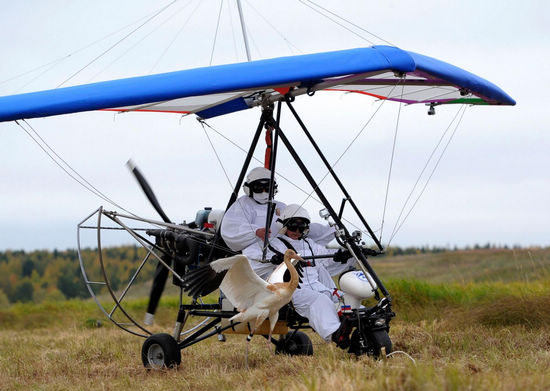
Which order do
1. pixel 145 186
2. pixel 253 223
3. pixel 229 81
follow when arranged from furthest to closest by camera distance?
pixel 145 186 → pixel 253 223 → pixel 229 81

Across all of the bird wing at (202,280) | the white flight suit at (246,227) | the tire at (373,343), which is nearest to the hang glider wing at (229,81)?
the white flight suit at (246,227)

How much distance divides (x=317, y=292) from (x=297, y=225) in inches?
34.3

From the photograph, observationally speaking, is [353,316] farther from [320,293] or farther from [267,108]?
[267,108]

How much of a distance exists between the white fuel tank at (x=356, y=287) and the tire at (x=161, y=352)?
6.46 feet

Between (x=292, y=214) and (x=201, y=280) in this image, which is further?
(x=292, y=214)

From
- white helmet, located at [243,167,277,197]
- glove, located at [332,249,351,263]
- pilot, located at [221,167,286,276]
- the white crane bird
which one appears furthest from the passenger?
white helmet, located at [243,167,277,197]

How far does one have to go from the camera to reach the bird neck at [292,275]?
274 inches

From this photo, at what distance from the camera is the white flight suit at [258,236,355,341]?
709 centimetres

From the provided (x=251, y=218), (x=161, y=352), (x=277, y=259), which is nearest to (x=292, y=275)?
(x=277, y=259)

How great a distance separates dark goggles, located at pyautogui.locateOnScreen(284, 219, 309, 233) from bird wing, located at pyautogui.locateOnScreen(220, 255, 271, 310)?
3.19ft

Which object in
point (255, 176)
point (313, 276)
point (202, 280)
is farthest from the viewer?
point (255, 176)

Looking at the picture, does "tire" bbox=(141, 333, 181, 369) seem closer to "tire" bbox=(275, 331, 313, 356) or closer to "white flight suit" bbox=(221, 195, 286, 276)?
"white flight suit" bbox=(221, 195, 286, 276)

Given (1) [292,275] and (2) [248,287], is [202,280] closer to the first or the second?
(2) [248,287]

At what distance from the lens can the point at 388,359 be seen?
6703 mm
